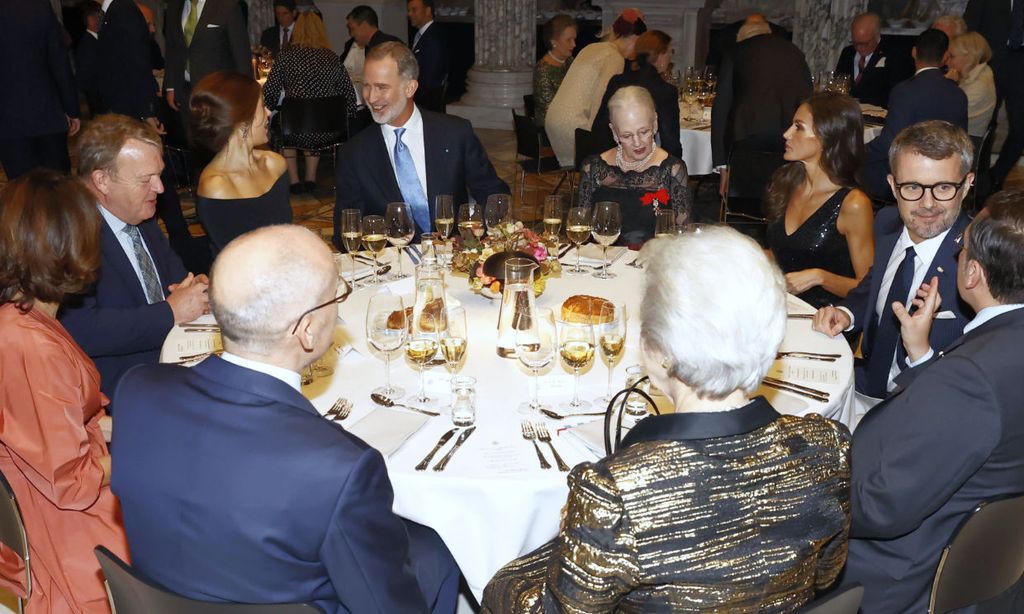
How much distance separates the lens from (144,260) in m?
3.20

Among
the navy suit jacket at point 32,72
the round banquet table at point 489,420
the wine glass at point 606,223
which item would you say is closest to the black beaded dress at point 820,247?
the round banquet table at point 489,420

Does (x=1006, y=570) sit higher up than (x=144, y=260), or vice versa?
(x=144, y=260)

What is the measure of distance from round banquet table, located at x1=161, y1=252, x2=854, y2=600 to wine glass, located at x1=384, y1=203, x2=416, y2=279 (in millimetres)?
328

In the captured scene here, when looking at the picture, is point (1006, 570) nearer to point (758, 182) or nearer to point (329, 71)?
point (758, 182)

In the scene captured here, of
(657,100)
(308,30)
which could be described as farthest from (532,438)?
(308,30)

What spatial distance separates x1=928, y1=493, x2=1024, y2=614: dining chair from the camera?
185 centimetres

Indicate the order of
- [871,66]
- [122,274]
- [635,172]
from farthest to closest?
[871,66]
[635,172]
[122,274]

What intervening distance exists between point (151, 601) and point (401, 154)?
280 centimetres

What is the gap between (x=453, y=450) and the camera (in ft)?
7.00

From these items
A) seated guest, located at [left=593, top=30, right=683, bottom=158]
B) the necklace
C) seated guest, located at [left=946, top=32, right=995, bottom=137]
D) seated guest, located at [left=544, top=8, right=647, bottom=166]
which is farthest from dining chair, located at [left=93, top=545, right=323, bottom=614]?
seated guest, located at [left=946, top=32, right=995, bottom=137]

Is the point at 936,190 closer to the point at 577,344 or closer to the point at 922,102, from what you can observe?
the point at 577,344

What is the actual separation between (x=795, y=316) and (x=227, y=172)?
2.30 m

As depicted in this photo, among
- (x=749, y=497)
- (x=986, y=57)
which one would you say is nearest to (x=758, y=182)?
(x=986, y=57)

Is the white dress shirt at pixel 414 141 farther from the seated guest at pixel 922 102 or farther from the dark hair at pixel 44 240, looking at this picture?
the seated guest at pixel 922 102
